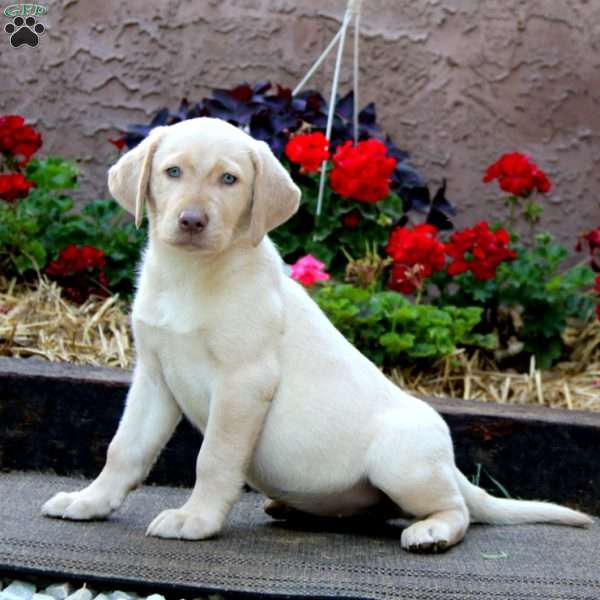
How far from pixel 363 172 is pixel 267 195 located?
1.94m

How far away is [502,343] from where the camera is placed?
5.32 m

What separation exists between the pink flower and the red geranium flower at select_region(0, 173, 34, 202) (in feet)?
4.22

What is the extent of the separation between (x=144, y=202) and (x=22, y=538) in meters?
0.97

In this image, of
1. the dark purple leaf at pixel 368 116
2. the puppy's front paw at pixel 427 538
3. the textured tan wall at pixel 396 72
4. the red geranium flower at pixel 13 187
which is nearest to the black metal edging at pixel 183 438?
the puppy's front paw at pixel 427 538

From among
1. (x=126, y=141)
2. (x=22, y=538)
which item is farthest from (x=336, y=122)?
(x=22, y=538)

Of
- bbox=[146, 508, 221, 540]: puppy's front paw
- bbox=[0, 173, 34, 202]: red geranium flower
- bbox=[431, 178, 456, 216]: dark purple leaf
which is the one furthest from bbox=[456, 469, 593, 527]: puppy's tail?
bbox=[0, 173, 34, 202]: red geranium flower

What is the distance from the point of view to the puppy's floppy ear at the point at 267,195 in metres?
3.21

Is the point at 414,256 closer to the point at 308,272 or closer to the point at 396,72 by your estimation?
the point at 308,272

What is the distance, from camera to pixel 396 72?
20.4 ft

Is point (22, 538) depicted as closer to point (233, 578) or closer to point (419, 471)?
point (233, 578)

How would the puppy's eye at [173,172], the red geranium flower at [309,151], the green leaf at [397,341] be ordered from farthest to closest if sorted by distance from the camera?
the red geranium flower at [309,151]
the green leaf at [397,341]
the puppy's eye at [173,172]

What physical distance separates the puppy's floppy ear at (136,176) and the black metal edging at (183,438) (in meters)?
1.08

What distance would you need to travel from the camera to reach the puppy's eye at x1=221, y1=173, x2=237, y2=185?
→ 3.15 metres

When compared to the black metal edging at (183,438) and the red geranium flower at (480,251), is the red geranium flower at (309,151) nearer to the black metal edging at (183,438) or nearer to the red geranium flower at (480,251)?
the red geranium flower at (480,251)
